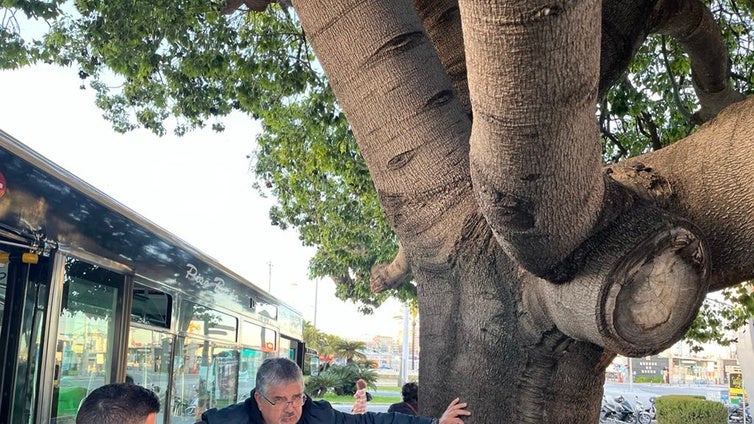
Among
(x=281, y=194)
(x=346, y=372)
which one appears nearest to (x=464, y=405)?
(x=281, y=194)

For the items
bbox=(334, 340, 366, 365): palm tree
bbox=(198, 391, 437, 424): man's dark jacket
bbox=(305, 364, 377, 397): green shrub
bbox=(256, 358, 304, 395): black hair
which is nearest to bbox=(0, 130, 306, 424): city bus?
bbox=(198, 391, 437, 424): man's dark jacket

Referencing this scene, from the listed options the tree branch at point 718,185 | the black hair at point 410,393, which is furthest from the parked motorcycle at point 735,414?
the tree branch at point 718,185

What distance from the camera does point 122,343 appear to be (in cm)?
477

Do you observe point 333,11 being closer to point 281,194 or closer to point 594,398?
point 594,398

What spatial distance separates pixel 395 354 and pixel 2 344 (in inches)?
3249

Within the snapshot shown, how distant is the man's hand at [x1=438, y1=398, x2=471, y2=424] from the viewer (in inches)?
113

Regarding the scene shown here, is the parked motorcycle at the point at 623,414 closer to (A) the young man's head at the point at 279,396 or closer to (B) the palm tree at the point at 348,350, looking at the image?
(A) the young man's head at the point at 279,396

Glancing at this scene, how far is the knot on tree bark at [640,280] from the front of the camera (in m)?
2.23

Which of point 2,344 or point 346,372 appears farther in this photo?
point 346,372

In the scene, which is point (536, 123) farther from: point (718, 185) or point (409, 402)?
point (409, 402)

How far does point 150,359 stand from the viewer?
5.39 meters

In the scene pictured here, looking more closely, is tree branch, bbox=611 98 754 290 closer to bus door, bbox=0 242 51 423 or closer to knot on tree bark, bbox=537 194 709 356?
knot on tree bark, bbox=537 194 709 356

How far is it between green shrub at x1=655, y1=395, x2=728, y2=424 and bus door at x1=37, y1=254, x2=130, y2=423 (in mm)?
16161

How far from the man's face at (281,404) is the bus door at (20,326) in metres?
1.30
